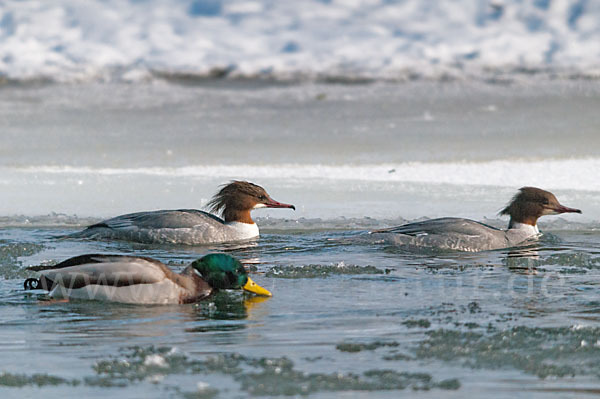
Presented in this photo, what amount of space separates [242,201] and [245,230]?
0.35 meters

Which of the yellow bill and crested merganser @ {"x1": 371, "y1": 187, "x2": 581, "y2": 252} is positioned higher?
crested merganser @ {"x1": 371, "y1": 187, "x2": 581, "y2": 252}

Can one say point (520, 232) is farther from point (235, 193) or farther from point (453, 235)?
point (235, 193)

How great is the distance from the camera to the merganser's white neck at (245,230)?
29.5ft

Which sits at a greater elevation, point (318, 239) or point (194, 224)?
point (194, 224)

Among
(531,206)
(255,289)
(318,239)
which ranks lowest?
(255,289)

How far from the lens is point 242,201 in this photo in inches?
364

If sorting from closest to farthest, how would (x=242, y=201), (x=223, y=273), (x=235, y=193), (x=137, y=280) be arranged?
(x=137, y=280) → (x=223, y=273) → (x=242, y=201) → (x=235, y=193)

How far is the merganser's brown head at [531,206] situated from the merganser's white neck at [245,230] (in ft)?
7.35

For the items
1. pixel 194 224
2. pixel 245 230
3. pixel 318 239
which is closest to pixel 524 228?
pixel 318 239

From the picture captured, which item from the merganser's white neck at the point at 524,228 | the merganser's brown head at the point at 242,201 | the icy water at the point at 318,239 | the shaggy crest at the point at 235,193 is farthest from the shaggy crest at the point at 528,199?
the shaggy crest at the point at 235,193

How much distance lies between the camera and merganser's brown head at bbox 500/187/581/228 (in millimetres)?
8703

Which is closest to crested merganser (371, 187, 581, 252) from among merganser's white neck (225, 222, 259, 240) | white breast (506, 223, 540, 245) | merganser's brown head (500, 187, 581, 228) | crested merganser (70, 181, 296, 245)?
white breast (506, 223, 540, 245)

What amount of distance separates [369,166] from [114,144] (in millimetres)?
2969

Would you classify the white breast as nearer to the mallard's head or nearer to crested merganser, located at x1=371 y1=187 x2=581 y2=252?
crested merganser, located at x1=371 y1=187 x2=581 y2=252
